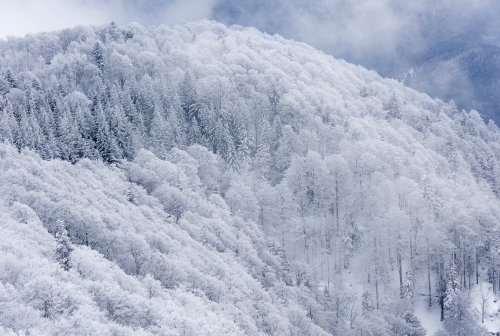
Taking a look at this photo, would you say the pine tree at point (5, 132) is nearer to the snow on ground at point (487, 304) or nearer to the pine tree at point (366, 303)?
the pine tree at point (366, 303)

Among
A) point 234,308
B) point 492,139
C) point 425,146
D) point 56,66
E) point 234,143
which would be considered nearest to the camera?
point 234,308

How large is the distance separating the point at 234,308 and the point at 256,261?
2115 cm

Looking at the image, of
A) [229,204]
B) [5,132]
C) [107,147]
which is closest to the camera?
[5,132]

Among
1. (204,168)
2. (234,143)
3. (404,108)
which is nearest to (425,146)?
(404,108)

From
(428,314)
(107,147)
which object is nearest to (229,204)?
(107,147)

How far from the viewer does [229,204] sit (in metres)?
92.5

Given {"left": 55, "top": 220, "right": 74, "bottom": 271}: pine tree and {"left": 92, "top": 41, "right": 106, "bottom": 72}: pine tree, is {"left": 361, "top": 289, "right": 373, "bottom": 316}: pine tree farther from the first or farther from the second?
Result: {"left": 92, "top": 41, "right": 106, "bottom": 72}: pine tree

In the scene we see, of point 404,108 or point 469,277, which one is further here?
point 404,108

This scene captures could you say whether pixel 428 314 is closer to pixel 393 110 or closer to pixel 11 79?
pixel 393 110

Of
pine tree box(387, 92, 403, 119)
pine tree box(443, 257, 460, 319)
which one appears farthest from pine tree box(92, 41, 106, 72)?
pine tree box(443, 257, 460, 319)

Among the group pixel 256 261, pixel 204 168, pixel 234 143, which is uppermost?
pixel 234 143

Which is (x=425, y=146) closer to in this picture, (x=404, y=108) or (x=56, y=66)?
(x=404, y=108)

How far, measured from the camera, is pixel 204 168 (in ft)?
333

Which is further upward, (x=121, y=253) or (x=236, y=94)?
(x=236, y=94)
